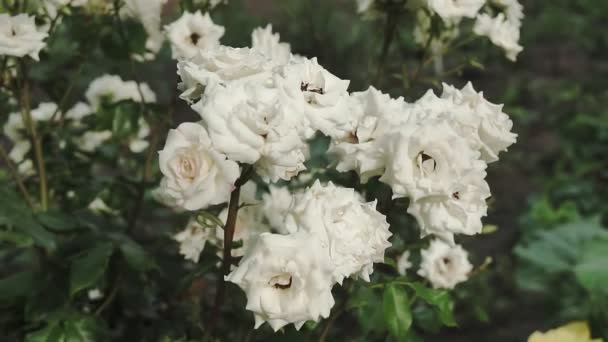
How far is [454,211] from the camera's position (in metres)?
0.91

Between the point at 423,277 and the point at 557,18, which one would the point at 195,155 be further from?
the point at 557,18

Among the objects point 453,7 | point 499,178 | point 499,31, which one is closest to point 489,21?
point 499,31

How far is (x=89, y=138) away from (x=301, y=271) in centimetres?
93

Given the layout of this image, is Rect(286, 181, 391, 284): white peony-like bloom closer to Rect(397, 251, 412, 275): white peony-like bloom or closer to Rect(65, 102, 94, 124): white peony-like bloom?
Rect(397, 251, 412, 275): white peony-like bloom

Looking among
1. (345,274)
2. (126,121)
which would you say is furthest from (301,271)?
(126,121)

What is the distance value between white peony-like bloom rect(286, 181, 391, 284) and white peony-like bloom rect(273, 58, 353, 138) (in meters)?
0.08

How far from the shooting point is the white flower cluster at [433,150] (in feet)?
2.83

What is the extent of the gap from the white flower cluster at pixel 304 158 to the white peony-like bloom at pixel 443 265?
321mm

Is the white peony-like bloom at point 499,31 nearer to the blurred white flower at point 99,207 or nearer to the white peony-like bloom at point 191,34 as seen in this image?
the white peony-like bloom at point 191,34

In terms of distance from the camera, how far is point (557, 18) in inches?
182

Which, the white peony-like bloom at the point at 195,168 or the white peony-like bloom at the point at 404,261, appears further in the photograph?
the white peony-like bloom at the point at 404,261

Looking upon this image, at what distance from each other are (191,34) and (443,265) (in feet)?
1.82

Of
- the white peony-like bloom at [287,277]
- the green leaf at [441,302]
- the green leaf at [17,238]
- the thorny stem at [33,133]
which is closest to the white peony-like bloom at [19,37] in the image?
the thorny stem at [33,133]

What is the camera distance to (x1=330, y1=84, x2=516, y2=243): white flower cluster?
86 cm
